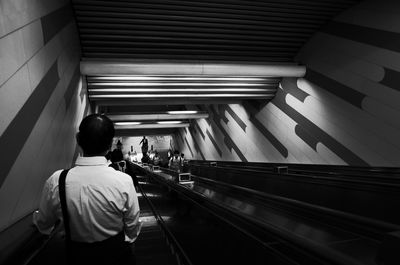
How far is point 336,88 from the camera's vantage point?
365 inches

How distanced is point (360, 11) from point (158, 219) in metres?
7.69

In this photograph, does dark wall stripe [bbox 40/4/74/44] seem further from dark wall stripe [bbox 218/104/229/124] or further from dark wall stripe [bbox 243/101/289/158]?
dark wall stripe [bbox 218/104/229/124]

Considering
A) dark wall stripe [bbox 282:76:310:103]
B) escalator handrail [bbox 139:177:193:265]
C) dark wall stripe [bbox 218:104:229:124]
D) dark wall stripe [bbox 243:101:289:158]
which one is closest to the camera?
escalator handrail [bbox 139:177:193:265]

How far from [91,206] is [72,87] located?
24.4 ft

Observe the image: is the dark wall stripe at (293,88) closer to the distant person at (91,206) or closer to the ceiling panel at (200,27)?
the ceiling panel at (200,27)

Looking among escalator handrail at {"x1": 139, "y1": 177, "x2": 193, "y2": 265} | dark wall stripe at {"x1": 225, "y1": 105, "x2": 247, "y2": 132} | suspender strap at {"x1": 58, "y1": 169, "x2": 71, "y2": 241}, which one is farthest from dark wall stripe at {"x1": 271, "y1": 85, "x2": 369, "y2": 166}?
suspender strap at {"x1": 58, "y1": 169, "x2": 71, "y2": 241}

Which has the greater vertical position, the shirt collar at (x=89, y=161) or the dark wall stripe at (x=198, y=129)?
the dark wall stripe at (x=198, y=129)

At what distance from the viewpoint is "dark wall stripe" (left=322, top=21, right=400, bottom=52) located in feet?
24.1

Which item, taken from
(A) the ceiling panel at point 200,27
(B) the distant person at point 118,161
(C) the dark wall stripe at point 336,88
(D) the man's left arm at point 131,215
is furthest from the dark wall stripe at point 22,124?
(C) the dark wall stripe at point 336,88

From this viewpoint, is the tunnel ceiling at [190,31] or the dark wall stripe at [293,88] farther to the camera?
the dark wall stripe at [293,88]

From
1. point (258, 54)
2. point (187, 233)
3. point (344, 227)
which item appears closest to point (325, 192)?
point (344, 227)

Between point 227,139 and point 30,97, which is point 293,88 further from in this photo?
point 30,97

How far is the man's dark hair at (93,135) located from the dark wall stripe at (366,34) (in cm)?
799

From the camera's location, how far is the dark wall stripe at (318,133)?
8.87m
